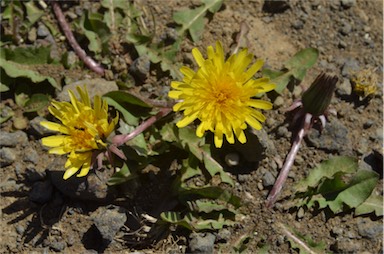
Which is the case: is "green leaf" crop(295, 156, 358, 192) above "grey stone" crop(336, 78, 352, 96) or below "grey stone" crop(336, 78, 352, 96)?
below

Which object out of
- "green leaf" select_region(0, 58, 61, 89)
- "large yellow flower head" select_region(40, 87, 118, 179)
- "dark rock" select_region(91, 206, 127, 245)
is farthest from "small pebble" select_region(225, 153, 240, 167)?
"green leaf" select_region(0, 58, 61, 89)

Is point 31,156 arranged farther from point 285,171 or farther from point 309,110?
point 309,110

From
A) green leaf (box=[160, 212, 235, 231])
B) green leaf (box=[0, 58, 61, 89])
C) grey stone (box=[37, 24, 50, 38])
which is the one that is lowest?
green leaf (box=[160, 212, 235, 231])

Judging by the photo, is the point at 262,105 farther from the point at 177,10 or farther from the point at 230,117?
the point at 177,10

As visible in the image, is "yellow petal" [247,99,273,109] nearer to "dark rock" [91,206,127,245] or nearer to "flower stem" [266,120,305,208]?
"flower stem" [266,120,305,208]

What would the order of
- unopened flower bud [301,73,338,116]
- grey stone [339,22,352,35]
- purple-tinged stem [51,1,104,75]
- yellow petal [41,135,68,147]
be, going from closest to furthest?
yellow petal [41,135,68,147]
unopened flower bud [301,73,338,116]
purple-tinged stem [51,1,104,75]
grey stone [339,22,352,35]

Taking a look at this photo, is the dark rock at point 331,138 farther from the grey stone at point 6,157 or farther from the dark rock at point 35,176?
the grey stone at point 6,157

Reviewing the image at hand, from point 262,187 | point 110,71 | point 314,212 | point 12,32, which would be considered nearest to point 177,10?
point 110,71
